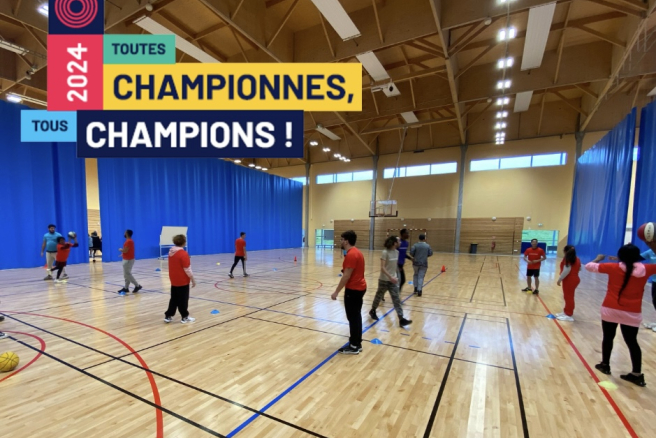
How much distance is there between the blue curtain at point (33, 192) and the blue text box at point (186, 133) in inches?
363

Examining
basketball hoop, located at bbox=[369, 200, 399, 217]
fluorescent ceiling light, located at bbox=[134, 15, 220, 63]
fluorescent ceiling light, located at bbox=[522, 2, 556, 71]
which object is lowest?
basketball hoop, located at bbox=[369, 200, 399, 217]

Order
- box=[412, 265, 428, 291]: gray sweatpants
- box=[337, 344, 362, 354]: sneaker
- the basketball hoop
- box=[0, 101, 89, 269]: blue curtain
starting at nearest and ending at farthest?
box=[337, 344, 362, 354]: sneaker → box=[412, 265, 428, 291]: gray sweatpants → box=[0, 101, 89, 269]: blue curtain → the basketball hoop

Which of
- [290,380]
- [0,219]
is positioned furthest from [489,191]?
[0,219]

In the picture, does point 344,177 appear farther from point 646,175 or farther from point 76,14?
point 76,14

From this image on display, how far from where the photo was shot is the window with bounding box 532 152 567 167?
2004 cm

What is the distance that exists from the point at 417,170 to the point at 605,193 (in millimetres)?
13906

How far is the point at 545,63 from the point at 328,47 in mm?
10666

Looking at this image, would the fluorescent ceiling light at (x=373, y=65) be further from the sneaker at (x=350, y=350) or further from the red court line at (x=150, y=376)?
the red court line at (x=150, y=376)

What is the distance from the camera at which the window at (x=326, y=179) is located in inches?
1133

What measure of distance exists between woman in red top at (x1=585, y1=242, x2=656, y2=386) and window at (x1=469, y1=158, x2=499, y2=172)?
21.7 metres

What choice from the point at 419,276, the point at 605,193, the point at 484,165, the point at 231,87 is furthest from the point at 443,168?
the point at 231,87

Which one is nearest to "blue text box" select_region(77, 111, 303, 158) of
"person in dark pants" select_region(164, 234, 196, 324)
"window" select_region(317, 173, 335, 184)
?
"person in dark pants" select_region(164, 234, 196, 324)

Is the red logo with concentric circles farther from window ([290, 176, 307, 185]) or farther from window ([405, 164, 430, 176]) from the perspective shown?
window ([290, 176, 307, 185])

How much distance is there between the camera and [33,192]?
1191 cm
